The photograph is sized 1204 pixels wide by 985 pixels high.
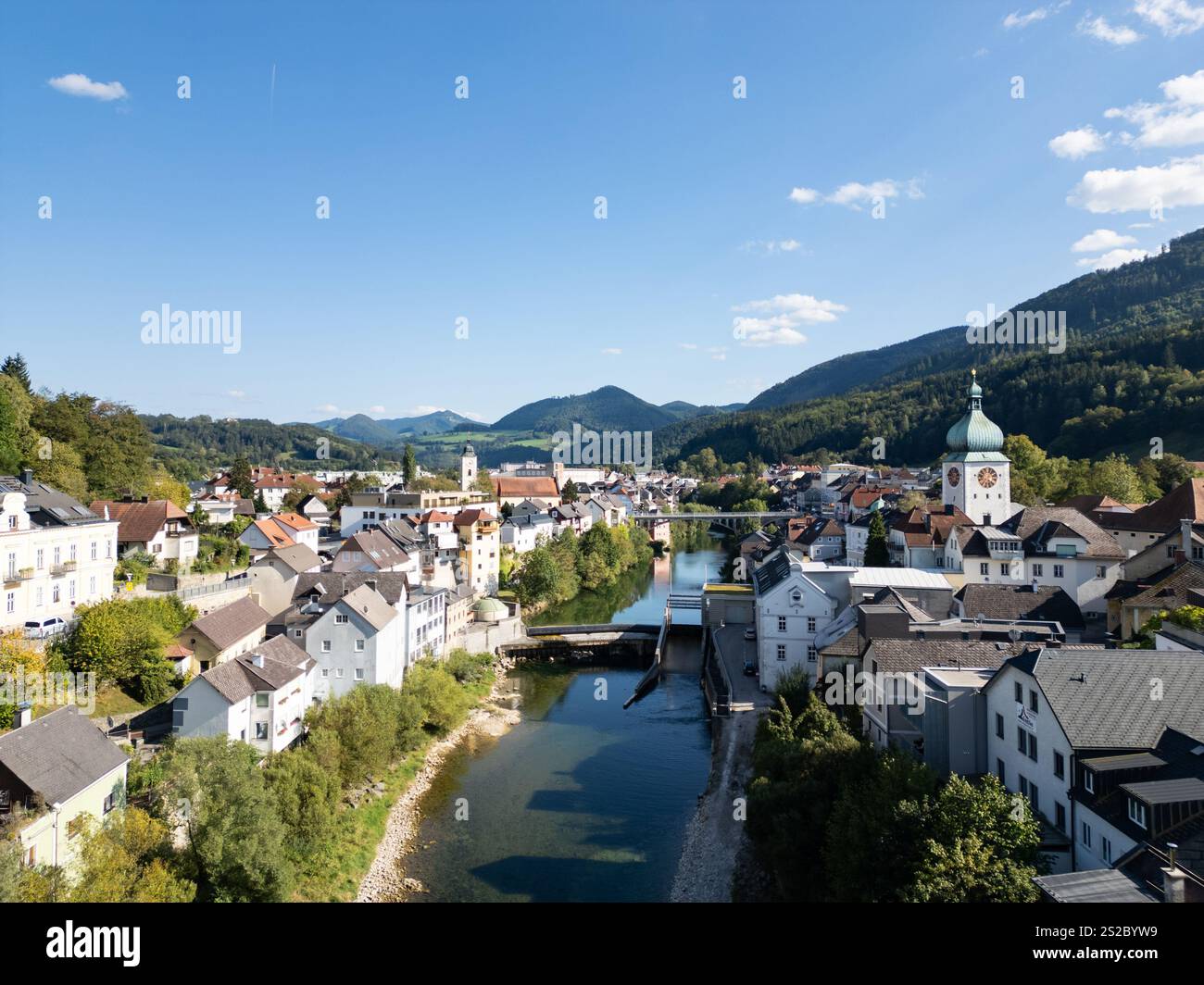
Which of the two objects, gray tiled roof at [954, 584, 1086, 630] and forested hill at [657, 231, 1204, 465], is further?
forested hill at [657, 231, 1204, 465]

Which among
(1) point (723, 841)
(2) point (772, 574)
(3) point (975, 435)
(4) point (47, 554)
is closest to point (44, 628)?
(4) point (47, 554)

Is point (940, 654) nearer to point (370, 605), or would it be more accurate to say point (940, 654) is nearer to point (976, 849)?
point (976, 849)

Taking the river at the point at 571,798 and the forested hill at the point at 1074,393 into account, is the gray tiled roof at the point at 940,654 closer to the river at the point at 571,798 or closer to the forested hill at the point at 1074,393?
the river at the point at 571,798

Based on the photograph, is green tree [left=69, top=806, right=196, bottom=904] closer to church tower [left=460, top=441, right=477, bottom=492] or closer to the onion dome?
the onion dome

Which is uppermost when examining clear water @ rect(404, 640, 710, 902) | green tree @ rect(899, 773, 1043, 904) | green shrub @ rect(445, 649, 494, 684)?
green tree @ rect(899, 773, 1043, 904)

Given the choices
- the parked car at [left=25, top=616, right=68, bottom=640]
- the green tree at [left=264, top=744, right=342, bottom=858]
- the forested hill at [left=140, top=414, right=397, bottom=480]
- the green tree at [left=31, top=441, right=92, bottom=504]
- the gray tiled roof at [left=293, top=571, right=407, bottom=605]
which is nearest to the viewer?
the green tree at [left=264, top=744, right=342, bottom=858]

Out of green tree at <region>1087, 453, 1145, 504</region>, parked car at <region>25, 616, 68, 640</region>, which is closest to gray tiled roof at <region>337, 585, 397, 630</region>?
parked car at <region>25, 616, 68, 640</region>

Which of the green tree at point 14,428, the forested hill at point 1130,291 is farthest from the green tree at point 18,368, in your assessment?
the forested hill at point 1130,291

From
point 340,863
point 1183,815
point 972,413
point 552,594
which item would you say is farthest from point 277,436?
point 1183,815
